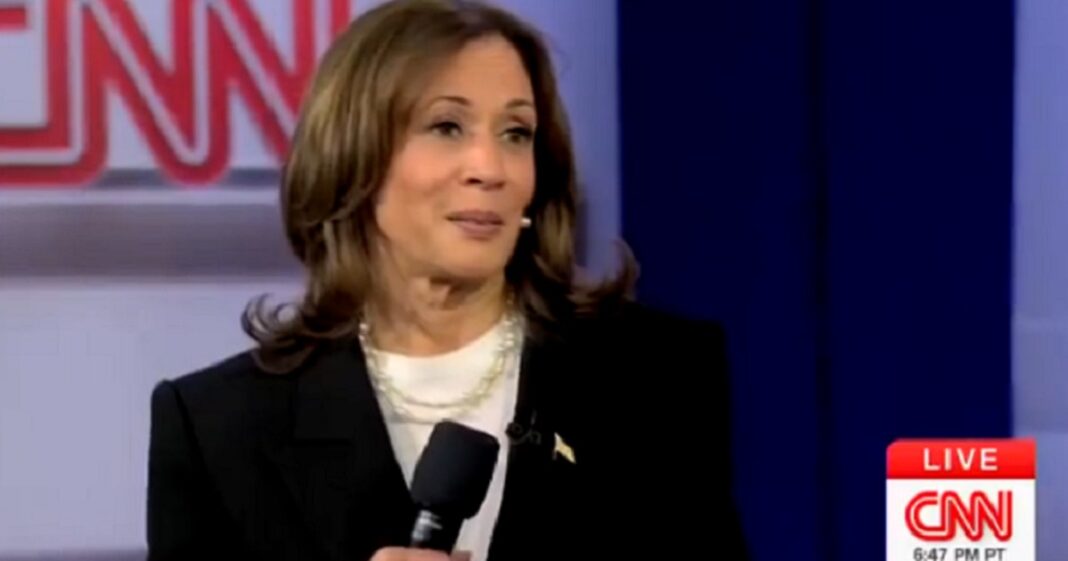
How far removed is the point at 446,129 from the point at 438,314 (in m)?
0.15

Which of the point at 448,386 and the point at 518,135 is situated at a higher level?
the point at 518,135

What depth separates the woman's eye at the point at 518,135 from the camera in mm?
1399

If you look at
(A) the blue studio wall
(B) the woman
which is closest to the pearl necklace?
(B) the woman

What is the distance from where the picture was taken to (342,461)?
137 cm

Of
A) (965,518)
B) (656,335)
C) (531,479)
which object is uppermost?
(656,335)

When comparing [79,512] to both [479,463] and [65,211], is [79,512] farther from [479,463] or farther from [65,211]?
[479,463]

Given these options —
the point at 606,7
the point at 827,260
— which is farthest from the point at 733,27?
the point at 827,260

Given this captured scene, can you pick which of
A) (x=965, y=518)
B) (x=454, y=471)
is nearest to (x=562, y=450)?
(x=454, y=471)

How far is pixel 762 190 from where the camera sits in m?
1.90

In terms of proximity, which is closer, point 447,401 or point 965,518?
point 447,401

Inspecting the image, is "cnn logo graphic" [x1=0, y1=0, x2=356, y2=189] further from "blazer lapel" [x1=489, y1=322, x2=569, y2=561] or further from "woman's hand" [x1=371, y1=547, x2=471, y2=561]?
"woman's hand" [x1=371, y1=547, x2=471, y2=561]

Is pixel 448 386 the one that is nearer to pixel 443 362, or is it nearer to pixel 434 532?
pixel 443 362

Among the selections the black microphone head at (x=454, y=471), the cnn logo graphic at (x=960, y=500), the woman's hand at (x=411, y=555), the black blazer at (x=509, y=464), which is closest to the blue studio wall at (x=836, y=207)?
the cnn logo graphic at (x=960, y=500)

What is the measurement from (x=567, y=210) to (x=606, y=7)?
0.49 m
